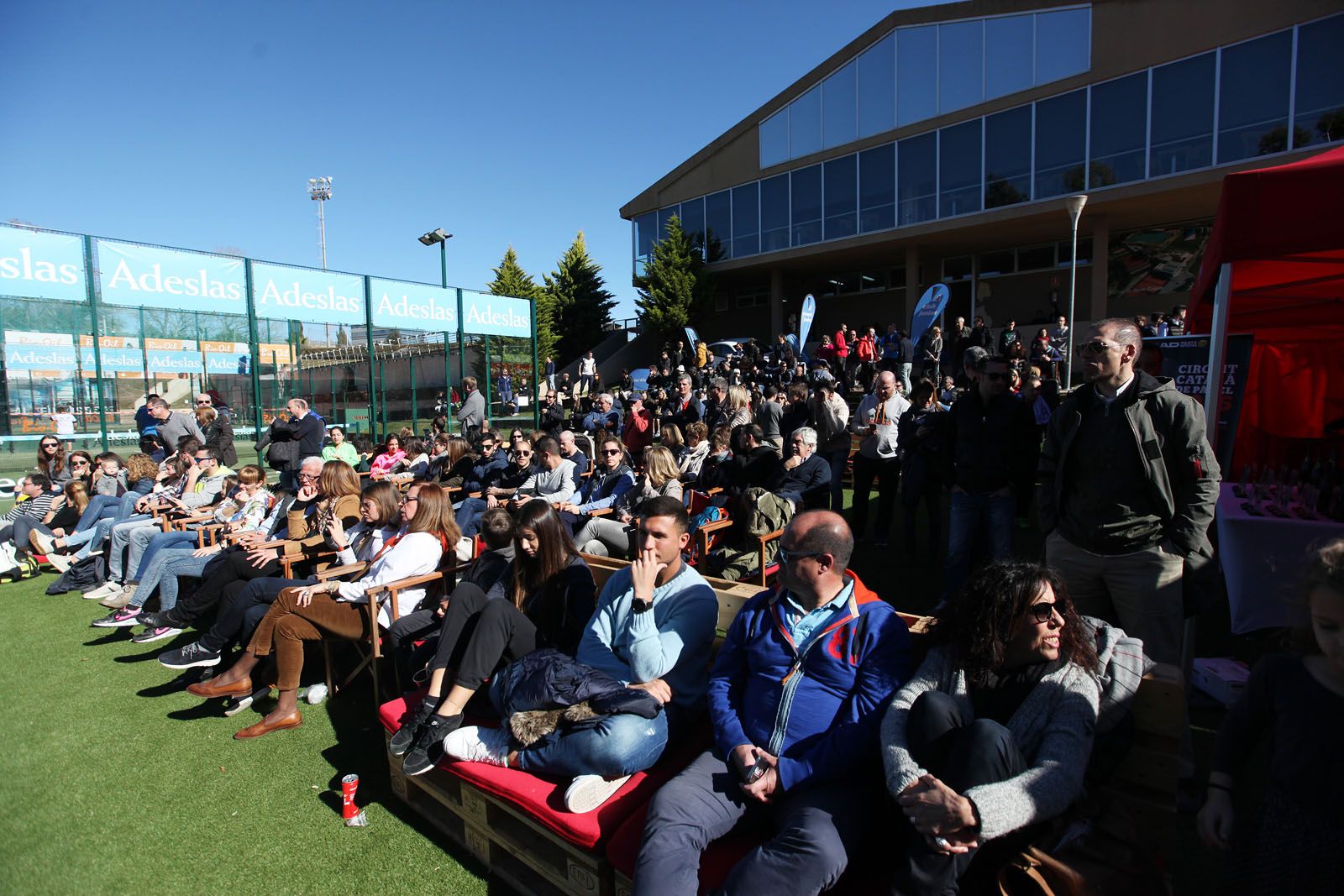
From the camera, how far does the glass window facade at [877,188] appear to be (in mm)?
20203

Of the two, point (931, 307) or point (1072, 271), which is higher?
point (1072, 271)

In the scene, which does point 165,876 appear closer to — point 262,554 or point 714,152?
point 262,554

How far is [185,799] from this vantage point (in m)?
3.20

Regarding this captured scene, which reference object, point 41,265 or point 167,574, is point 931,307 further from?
point 41,265

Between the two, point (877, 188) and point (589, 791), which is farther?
point (877, 188)

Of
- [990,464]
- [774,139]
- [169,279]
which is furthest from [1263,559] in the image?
[774,139]

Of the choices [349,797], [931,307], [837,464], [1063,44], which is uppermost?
[1063,44]

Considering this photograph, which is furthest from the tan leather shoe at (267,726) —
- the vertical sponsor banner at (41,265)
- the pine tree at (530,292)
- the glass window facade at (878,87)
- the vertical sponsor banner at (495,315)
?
the pine tree at (530,292)

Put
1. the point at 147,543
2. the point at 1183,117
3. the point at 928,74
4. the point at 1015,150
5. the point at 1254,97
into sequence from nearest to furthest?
1. the point at 147,543
2. the point at 1254,97
3. the point at 1183,117
4. the point at 1015,150
5. the point at 928,74

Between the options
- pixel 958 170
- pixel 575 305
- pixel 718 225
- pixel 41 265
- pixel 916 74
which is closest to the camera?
pixel 41 265

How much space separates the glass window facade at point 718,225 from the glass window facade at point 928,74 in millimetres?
2673

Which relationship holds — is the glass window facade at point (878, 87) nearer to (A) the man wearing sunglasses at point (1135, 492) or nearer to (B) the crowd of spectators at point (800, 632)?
(B) the crowd of spectators at point (800, 632)

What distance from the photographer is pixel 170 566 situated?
5332 millimetres

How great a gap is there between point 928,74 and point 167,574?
20721 millimetres
